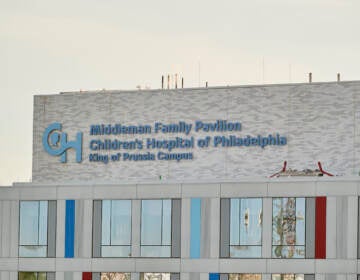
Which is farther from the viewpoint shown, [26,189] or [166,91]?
[166,91]

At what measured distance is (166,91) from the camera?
92625 millimetres

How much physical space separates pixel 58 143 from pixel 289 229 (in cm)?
2212

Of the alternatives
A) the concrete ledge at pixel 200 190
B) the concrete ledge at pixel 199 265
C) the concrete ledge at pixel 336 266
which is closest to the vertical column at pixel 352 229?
the concrete ledge at pixel 336 266

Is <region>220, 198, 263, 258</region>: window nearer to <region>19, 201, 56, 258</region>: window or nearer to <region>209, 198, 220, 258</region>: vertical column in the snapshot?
<region>209, 198, 220, 258</region>: vertical column

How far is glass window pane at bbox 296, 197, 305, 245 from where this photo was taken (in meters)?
78.3

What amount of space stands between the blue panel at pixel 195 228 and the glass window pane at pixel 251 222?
253 centimetres

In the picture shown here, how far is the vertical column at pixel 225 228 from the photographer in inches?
3145

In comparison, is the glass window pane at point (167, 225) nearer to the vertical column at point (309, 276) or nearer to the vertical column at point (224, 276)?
the vertical column at point (224, 276)

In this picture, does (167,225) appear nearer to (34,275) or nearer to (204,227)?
(204,227)

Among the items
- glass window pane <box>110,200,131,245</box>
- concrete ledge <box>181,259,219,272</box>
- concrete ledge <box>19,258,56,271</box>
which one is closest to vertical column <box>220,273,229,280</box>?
concrete ledge <box>181,259,219,272</box>

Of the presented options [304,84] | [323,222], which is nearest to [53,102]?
[304,84]

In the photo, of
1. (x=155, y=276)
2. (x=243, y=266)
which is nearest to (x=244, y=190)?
(x=243, y=266)

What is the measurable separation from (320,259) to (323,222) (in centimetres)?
204

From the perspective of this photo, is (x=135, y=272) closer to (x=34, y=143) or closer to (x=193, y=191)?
(x=193, y=191)
